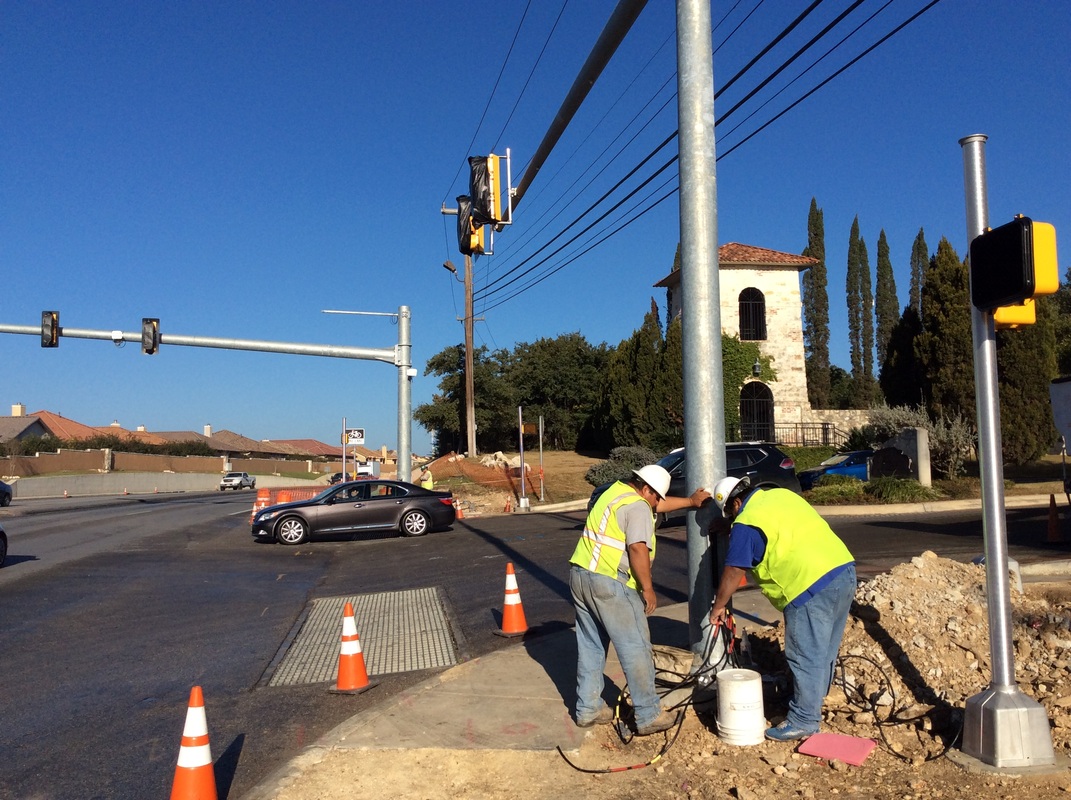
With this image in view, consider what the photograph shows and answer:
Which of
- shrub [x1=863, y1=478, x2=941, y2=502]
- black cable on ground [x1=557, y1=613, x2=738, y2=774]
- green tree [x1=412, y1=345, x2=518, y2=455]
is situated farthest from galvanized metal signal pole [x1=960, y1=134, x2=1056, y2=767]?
green tree [x1=412, y1=345, x2=518, y2=455]

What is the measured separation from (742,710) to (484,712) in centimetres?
190

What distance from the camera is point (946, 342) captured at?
88.2 feet

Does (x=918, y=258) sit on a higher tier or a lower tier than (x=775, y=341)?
higher

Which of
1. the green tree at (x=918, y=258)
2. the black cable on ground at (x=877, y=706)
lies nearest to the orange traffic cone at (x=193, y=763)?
the black cable on ground at (x=877, y=706)

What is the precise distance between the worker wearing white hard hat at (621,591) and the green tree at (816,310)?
183ft

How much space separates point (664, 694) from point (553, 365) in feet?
155

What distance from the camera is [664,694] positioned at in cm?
587

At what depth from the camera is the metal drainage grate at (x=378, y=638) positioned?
7.98 meters

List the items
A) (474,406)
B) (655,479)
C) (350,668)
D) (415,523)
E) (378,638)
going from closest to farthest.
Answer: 1. (655,479)
2. (350,668)
3. (378,638)
4. (415,523)
5. (474,406)

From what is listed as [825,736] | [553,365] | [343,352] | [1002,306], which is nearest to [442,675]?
[825,736]

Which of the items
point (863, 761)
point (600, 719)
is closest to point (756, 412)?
point (600, 719)

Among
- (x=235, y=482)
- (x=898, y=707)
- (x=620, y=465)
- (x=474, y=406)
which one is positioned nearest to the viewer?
(x=898, y=707)

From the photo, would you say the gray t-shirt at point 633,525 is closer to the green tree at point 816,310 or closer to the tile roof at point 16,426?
the green tree at point 816,310

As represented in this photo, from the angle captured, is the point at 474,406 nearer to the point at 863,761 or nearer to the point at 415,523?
the point at 415,523
